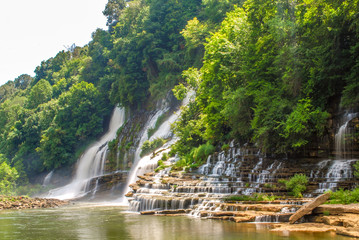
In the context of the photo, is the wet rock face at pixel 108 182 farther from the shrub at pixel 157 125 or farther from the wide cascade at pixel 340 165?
the wide cascade at pixel 340 165

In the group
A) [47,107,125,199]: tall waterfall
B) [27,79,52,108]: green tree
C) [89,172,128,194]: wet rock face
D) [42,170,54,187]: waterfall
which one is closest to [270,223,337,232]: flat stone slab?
[89,172,128,194]: wet rock face

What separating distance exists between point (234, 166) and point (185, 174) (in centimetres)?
334

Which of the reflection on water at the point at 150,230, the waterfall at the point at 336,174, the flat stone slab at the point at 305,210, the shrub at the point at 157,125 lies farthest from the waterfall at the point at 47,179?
the flat stone slab at the point at 305,210

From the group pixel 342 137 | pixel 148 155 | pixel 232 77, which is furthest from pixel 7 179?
pixel 342 137

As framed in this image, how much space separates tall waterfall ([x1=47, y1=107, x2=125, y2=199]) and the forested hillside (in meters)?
3.42

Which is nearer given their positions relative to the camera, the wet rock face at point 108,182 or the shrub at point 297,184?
the shrub at point 297,184

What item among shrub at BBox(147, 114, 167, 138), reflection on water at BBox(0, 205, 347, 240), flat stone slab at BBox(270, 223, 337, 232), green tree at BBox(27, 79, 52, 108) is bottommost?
reflection on water at BBox(0, 205, 347, 240)

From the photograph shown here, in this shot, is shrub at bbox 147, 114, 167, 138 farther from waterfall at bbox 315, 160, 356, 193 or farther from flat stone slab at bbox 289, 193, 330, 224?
flat stone slab at bbox 289, 193, 330, 224

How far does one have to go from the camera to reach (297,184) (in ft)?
60.1

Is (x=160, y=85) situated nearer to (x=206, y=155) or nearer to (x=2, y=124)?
(x=206, y=155)

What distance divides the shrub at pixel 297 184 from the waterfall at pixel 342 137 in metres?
3.35

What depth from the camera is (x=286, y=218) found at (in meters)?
14.9

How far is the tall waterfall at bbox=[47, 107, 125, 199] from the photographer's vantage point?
44094 millimetres

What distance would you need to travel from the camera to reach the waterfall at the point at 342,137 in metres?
20.6
